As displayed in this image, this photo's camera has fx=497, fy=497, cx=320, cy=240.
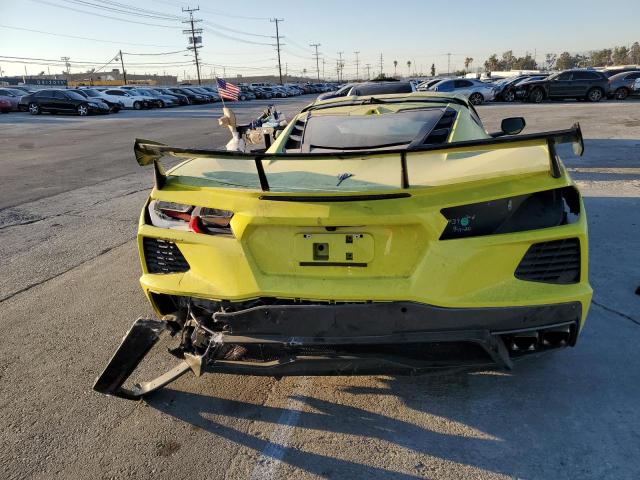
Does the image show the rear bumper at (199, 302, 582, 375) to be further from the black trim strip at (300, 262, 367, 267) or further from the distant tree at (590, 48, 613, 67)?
the distant tree at (590, 48, 613, 67)

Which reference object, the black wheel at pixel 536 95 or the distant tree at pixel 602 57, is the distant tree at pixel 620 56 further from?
the black wheel at pixel 536 95

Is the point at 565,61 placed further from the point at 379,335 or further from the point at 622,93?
the point at 379,335

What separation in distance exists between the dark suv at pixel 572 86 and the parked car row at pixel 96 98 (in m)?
15.8

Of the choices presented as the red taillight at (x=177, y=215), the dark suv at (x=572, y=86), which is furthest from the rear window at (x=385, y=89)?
the dark suv at (x=572, y=86)

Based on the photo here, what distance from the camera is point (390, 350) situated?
2242 mm

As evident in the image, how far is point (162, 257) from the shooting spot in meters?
2.55

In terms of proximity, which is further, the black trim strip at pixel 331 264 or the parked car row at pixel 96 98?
the parked car row at pixel 96 98

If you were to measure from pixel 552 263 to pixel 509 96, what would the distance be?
94.9ft

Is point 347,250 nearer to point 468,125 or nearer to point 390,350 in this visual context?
point 390,350

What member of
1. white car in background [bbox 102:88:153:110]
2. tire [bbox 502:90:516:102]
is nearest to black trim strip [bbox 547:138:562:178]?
tire [bbox 502:90:516:102]

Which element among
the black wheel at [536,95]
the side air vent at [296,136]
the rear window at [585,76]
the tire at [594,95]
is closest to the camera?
the side air vent at [296,136]

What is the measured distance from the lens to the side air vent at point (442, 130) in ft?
11.6

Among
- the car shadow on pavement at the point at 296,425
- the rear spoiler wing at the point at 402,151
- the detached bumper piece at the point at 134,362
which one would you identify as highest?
the rear spoiler wing at the point at 402,151

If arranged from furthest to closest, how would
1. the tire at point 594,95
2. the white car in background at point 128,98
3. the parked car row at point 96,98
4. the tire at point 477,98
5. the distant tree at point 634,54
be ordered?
1. the distant tree at point 634,54
2. the white car in background at point 128,98
3. the parked car row at point 96,98
4. the tire at point 477,98
5. the tire at point 594,95
